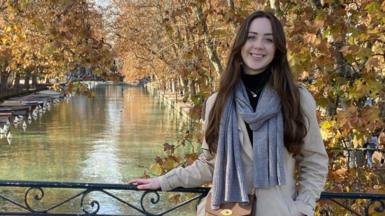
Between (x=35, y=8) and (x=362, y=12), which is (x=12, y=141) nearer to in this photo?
(x=35, y=8)

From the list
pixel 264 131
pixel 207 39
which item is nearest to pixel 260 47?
pixel 264 131

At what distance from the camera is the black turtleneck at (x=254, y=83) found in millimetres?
2680

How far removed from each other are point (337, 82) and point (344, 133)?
513 mm

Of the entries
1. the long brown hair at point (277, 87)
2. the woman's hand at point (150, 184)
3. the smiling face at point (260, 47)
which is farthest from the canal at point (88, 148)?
the smiling face at point (260, 47)

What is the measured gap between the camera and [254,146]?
2.63 metres

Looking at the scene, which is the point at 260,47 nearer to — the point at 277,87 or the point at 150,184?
the point at 277,87

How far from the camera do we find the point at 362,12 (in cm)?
543

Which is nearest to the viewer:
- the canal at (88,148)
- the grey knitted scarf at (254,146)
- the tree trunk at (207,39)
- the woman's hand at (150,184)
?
the grey knitted scarf at (254,146)

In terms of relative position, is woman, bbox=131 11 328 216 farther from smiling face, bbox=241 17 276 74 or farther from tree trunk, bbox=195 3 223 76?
tree trunk, bbox=195 3 223 76

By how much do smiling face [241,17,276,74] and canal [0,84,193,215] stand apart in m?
12.0

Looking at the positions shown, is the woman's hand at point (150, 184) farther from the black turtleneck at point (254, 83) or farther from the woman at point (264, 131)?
the black turtleneck at point (254, 83)

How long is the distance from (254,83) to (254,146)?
31cm

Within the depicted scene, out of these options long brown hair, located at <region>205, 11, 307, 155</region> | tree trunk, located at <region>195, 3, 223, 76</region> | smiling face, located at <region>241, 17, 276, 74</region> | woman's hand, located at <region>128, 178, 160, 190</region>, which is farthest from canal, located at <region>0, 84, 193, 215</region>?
smiling face, located at <region>241, 17, 276, 74</region>

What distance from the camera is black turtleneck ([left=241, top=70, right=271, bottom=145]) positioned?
2.68 m
